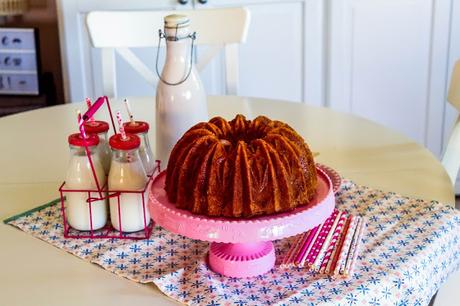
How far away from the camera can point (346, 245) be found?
1.06 metres

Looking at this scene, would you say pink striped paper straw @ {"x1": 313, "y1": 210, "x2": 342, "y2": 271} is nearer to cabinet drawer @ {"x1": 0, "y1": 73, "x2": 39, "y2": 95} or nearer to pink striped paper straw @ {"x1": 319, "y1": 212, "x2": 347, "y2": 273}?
pink striped paper straw @ {"x1": 319, "y1": 212, "x2": 347, "y2": 273}

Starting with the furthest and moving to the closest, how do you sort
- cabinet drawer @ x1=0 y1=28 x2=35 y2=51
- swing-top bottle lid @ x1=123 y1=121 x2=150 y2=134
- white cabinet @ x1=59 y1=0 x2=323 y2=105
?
cabinet drawer @ x1=0 y1=28 x2=35 y2=51
white cabinet @ x1=59 y1=0 x2=323 y2=105
swing-top bottle lid @ x1=123 y1=121 x2=150 y2=134

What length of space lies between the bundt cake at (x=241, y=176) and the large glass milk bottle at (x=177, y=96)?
230mm

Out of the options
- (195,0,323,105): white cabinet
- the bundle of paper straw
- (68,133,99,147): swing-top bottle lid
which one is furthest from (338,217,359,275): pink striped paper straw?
(195,0,323,105): white cabinet

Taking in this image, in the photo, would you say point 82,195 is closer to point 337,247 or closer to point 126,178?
point 126,178

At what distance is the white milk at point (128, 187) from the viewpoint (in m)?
1.10

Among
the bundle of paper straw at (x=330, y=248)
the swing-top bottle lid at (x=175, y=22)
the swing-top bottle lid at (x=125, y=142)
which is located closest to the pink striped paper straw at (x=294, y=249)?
the bundle of paper straw at (x=330, y=248)

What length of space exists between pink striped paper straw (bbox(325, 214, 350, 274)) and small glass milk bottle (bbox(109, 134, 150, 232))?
300 millimetres

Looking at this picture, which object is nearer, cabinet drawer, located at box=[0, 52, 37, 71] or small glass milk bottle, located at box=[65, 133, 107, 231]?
small glass milk bottle, located at box=[65, 133, 107, 231]

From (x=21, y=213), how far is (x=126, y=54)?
0.87 m

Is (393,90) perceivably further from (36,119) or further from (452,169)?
(36,119)

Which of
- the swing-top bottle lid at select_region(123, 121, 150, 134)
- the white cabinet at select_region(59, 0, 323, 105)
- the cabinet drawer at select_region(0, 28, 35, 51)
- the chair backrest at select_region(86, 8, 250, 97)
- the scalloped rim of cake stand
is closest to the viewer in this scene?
the scalloped rim of cake stand

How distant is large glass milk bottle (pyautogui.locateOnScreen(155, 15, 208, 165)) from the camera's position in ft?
3.96

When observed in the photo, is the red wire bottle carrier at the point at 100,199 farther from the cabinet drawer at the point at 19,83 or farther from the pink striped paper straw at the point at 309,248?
the cabinet drawer at the point at 19,83
